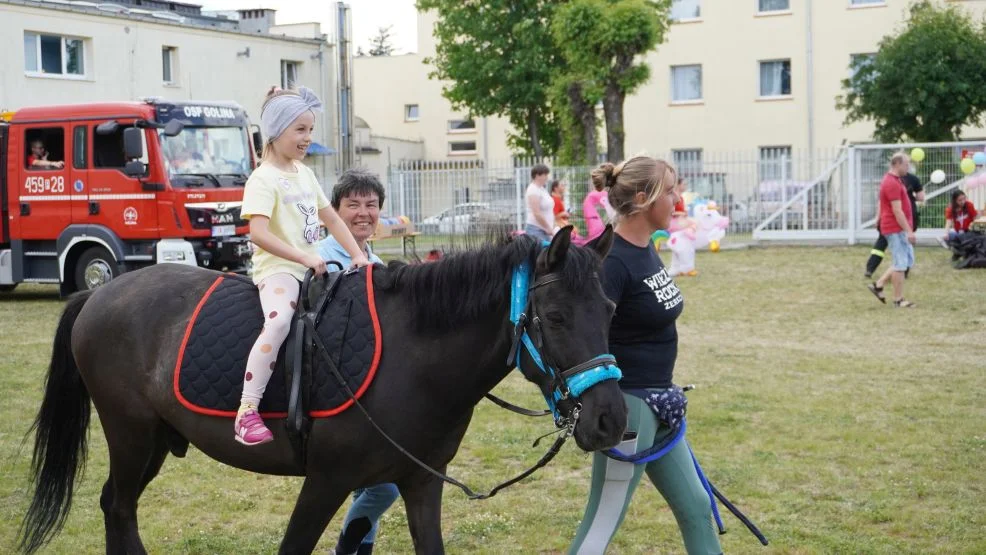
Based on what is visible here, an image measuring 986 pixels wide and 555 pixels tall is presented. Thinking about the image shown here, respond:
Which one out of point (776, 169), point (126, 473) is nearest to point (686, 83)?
point (776, 169)

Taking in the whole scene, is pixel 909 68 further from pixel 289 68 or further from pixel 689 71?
pixel 289 68

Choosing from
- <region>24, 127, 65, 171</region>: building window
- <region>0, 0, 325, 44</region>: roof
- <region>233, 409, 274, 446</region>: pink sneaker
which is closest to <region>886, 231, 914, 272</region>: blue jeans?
<region>233, 409, 274, 446</region>: pink sneaker

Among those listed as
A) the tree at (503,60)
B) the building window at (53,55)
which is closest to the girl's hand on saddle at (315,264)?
the building window at (53,55)

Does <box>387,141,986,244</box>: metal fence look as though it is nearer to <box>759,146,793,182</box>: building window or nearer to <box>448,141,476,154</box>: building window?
<box>759,146,793,182</box>: building window

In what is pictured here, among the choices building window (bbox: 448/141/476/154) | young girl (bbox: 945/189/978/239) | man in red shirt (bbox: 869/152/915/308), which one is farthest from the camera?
building window (bbox: 448/141/476/154)

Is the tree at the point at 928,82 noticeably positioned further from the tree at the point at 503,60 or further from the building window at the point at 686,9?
the tree at the point at 503,60

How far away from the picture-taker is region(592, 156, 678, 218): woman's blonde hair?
3.89m

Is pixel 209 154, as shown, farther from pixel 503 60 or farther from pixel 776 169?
pixel 503 60

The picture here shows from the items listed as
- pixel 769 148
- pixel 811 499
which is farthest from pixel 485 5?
pixel 811 499

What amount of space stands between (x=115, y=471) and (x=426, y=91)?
46989 mm

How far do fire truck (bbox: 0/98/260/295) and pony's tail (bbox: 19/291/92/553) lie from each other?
10.6m

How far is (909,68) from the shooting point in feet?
94.7

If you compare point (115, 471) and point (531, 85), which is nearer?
point (115, 471)

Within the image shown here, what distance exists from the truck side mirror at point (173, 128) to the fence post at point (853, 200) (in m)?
15.1
